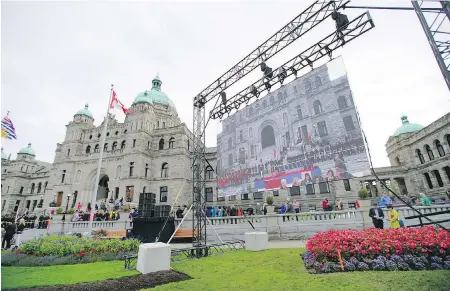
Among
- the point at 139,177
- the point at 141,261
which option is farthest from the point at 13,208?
the point at 141,261

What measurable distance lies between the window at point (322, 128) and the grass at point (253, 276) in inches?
328

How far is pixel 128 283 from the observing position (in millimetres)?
6496

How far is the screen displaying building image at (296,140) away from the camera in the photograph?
1388 cm

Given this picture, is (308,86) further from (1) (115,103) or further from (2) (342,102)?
(1) (115,103)

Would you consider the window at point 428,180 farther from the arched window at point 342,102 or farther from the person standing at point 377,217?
the person standing at point 377,217

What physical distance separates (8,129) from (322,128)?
1926 cm

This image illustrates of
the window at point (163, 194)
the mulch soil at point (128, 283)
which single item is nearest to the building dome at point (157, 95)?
the window at point (163, 194)

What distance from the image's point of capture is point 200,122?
1507 cm

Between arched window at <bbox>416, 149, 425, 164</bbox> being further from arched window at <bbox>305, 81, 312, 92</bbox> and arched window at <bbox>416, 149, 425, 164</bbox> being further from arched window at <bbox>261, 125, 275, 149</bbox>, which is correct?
arched window at <bbox>261, 125, 275, 149</bbox>

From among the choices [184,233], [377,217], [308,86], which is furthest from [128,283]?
[308,86]

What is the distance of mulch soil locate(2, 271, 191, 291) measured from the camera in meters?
6.11

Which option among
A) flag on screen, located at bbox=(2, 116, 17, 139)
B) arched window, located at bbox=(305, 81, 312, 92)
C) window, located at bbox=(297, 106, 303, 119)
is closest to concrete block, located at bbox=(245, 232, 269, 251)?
window, located at bbox=(297, 106, 303, 119)

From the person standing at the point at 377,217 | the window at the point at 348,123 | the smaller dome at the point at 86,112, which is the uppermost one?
the smaller dome at the point at 86,112

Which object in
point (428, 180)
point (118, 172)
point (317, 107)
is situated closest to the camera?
point (317, 107)
